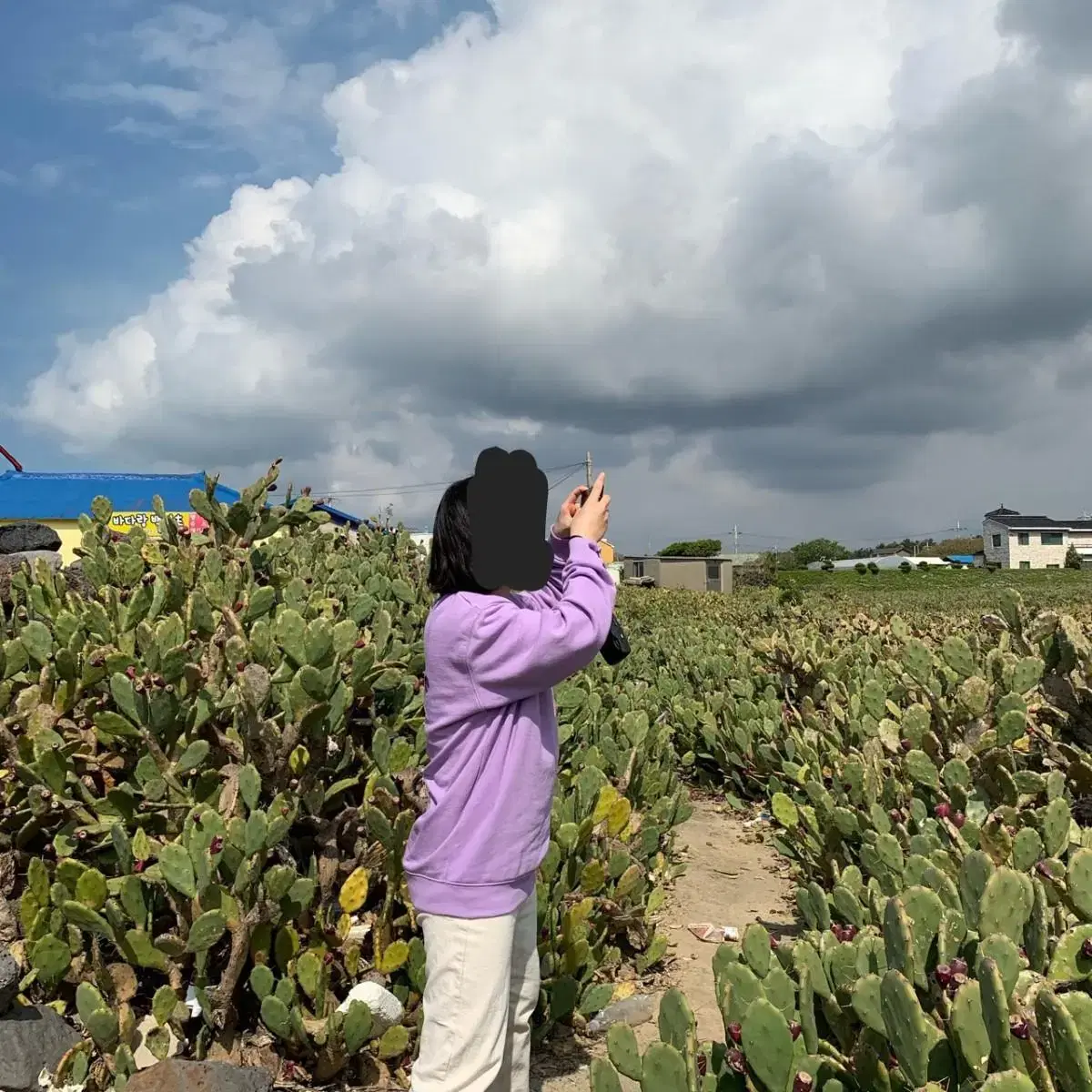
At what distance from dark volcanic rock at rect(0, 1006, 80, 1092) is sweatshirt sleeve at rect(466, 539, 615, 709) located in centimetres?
152

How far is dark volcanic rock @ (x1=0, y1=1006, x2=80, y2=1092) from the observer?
2.49 meters

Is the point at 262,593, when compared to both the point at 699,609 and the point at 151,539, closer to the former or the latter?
the point at 151,539

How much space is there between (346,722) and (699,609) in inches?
443

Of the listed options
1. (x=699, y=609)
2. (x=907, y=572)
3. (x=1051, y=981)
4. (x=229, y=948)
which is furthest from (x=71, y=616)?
(x=907, y=572)

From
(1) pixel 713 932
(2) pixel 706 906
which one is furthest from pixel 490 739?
(2) pixel 706 906

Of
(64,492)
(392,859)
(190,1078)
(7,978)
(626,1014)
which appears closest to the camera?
(190,1078)

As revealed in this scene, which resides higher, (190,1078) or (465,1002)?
(465,1002)

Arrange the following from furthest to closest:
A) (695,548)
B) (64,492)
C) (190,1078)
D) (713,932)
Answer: (695,548) → (64,492) → (713,932) → (190,1078)

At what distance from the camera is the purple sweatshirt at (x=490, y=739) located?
214 centimetres

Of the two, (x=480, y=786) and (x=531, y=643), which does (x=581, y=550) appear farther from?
(x=480, y=786)

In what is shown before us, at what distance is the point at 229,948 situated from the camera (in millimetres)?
2980

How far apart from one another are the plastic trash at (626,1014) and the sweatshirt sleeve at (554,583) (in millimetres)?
1615

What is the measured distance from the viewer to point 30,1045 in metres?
2.57

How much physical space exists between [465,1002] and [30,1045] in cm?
124
